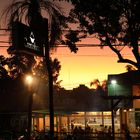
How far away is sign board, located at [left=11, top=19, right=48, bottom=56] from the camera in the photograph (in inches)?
898

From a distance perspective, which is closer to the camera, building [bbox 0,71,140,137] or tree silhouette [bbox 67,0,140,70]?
tree silhouette [bbox 67,0,140,70]

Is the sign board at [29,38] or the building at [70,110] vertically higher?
the sign board at [29,38]

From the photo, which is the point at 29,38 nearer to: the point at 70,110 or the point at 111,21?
the point at 111,21

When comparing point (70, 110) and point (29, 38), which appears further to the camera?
point (70, 110)

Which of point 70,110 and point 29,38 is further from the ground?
point 29,38

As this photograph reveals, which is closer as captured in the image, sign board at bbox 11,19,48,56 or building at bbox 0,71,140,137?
sign board at bbox 11,19,48,56

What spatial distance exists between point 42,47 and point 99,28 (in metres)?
3.51

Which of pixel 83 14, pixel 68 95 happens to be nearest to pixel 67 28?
pixel 83 14

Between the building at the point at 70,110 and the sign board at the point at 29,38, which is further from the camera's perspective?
the building at the point at 70,110

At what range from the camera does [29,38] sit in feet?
78.3

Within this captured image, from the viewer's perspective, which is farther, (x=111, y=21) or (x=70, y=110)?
(x=70, y=110)

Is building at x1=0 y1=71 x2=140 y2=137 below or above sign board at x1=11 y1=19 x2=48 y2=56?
below

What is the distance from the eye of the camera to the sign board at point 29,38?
22.8 metres

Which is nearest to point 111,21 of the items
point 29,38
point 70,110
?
point 29,38
